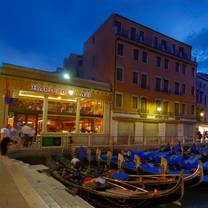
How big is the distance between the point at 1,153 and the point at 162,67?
23.0 meters

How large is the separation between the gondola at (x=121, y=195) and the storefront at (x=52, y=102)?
11.3 meters

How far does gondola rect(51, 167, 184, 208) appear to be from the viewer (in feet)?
24.2

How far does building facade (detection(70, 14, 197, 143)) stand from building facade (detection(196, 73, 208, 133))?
4.14 metres

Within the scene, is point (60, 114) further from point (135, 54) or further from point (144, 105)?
point (135, 54)

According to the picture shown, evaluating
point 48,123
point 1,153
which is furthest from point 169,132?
point 1,153

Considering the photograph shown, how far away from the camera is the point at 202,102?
37.8 meters

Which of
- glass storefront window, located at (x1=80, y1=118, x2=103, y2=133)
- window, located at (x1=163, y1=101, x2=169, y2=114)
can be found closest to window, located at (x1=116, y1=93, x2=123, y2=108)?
glass storefront window, located at (x1=80, y1=118, x2=103, y2=133)

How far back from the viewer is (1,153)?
1277 centimetres

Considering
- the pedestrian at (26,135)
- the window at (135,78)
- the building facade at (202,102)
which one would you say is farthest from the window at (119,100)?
the building facade at (202,102)

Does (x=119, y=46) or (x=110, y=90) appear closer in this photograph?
(x=110, y=90)

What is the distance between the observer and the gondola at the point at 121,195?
24.2 ft

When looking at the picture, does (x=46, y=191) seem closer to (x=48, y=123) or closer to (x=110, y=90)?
(x=48, y=123)

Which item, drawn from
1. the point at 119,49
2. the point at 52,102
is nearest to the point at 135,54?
the point at 119,49

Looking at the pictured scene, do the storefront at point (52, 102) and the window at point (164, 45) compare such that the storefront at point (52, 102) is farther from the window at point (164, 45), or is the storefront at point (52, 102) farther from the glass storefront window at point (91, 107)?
the window at point (164, 45)
